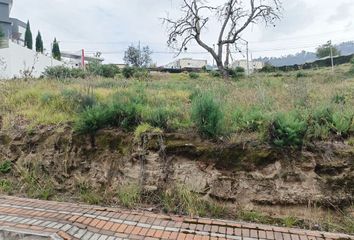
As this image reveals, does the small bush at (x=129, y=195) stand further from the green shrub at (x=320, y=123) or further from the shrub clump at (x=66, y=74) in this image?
the shrub clump at (x=66, y=74)

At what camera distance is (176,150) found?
13.2 feet

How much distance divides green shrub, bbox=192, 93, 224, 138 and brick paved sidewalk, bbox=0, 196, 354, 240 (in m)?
1.14

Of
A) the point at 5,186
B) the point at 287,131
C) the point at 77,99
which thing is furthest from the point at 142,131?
the point at 5,186

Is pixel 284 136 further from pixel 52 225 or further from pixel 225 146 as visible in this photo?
pixel 52 225

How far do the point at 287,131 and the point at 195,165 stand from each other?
3.88 ft

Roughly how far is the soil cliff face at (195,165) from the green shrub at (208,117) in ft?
0.52

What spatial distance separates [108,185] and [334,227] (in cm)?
271

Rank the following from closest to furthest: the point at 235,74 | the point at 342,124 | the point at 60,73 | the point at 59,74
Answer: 1. the point at 342,124
2. the point at 60,73
3. the point at 59,74
4. the point at 235,74

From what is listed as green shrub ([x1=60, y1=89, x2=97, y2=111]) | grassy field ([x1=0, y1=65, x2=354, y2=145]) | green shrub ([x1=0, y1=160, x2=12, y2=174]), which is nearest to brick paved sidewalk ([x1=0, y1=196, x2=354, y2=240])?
green shrub ([x1=0, y1=160, x2=12, y2=174])

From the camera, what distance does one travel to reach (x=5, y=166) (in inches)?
177

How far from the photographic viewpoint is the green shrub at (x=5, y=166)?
14.7 feet

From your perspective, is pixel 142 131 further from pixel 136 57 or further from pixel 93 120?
pixel 136 57

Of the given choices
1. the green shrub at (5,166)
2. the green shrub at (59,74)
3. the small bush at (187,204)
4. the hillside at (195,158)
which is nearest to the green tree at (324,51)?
the green shrub at (59,74)

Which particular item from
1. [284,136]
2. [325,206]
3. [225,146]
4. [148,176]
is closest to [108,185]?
[148,176]
